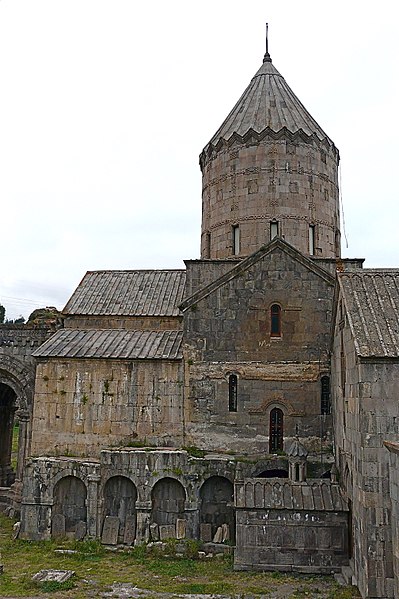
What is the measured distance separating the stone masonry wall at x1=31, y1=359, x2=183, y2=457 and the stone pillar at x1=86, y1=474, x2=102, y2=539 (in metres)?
0.92

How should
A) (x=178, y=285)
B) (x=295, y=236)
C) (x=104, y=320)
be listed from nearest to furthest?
(x=295, y=236)
(x=104, y=320)
(x=178, y=285)

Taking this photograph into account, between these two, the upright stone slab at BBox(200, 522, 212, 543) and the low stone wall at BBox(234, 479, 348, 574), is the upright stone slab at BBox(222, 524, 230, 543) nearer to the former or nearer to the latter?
the upright stone slab at BBox(200, 522, 212, 543)

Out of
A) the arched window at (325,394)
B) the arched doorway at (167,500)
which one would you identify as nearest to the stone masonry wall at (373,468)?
the arched window at (325,394)

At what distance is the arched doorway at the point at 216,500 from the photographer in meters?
12.6

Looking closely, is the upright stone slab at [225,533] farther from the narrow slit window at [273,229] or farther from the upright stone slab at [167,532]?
the narrow slit window at [273,229]

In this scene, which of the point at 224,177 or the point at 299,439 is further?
the point at 224,177

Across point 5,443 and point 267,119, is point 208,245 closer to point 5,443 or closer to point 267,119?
point 267,119

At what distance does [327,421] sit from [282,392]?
122 cm

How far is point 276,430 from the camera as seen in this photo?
1306 centimetres

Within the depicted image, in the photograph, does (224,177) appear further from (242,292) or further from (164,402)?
(164,402)

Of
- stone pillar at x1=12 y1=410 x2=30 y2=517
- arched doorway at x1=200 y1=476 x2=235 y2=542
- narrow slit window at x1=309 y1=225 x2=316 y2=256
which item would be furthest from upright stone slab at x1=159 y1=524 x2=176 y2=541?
narrow slit window at x1=309 y1=225 x2=316 y2=256

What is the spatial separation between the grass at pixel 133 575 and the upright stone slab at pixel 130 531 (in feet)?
1.27

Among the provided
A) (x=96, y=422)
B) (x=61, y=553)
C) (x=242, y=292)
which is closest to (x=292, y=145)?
(x=242, y=292)

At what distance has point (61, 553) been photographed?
1171 cm
